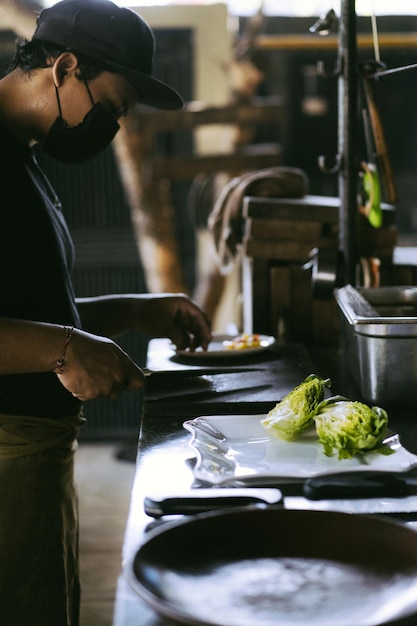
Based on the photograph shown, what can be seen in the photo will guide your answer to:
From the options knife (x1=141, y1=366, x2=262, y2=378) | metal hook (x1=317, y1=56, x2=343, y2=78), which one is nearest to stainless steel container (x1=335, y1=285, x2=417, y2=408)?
knife (x1=141, y1=366, x2=262, y2=378)

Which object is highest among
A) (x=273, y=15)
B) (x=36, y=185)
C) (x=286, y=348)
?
(x=273, y=15)

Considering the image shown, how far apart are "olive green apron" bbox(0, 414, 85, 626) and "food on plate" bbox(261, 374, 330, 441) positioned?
707 millimetres

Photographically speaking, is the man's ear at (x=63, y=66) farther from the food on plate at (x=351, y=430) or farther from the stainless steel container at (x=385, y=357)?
the food on plate at (x=351, y=430)

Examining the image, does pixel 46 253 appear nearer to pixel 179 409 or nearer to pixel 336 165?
pixel 179 409

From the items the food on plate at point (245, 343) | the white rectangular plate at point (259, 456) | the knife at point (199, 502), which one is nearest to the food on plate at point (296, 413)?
the white rectangular plate at point (259, 456)

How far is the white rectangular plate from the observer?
1.50 metres

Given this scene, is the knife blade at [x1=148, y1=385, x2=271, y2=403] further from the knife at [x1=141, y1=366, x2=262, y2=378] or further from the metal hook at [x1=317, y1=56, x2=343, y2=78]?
the metal hook at [x1=317, y1=56, x2=343, y2=78]

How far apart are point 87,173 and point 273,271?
377 cm

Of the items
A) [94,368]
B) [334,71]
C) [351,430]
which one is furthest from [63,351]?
[334,71]

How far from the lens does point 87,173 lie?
21.8 ft

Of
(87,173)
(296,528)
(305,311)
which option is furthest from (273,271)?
(87,173)

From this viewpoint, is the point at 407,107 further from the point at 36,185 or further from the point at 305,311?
the point at 36,185

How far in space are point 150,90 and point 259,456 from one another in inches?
49.6

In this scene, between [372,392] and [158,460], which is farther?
Answer: [372,392]
